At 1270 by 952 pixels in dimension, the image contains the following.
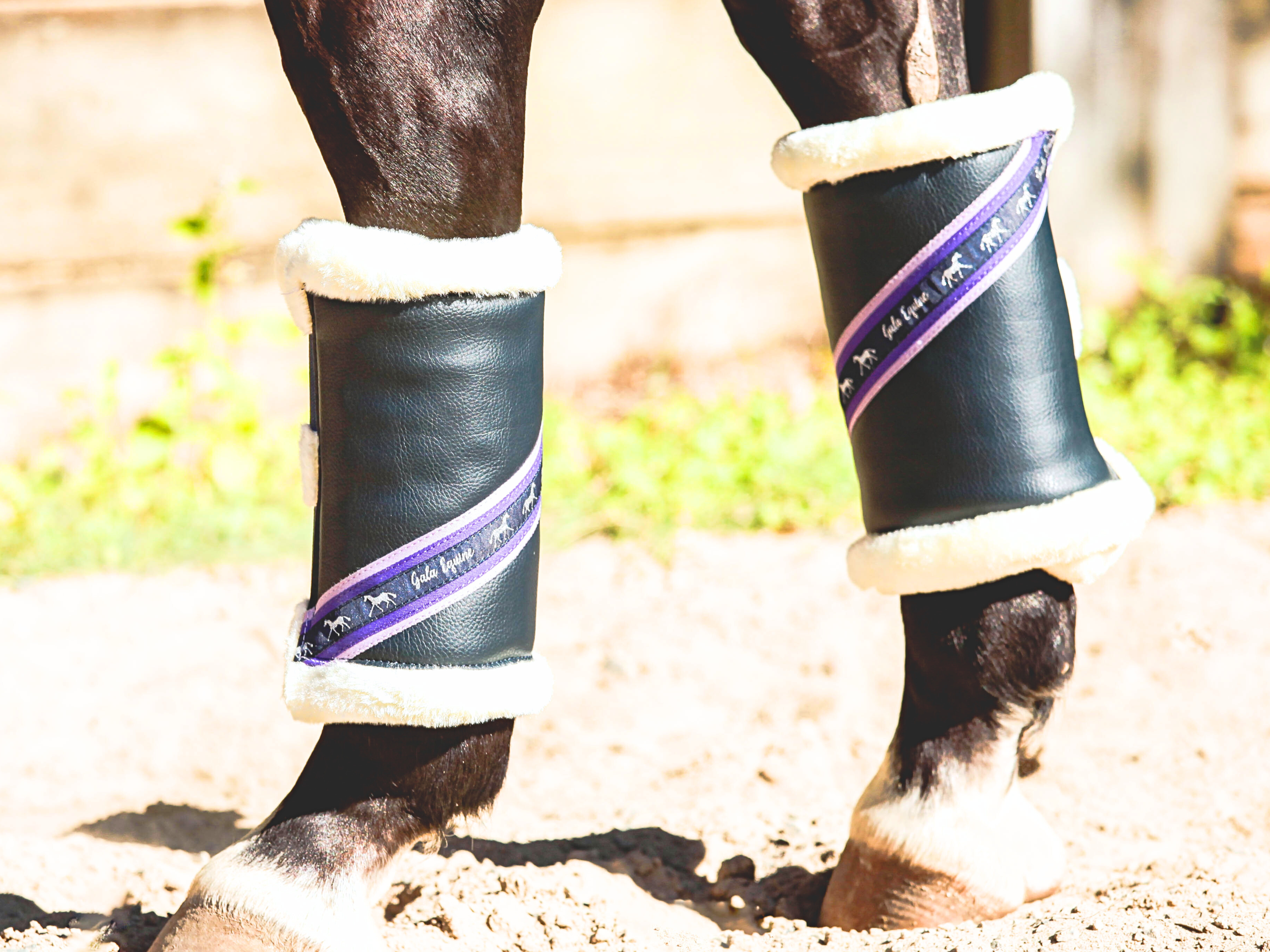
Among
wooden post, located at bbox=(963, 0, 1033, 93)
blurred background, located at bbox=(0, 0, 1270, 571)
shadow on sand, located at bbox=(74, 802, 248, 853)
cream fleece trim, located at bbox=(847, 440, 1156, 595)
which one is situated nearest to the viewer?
cream fleece trim, located at bbox=(847, 440, 1156, 595)

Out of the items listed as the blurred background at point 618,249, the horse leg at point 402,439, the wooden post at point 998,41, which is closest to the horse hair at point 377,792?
the horse leg at point 402,439

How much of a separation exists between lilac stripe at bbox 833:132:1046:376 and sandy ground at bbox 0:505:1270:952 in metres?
0.49

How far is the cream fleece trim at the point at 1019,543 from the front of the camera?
45.5 inches

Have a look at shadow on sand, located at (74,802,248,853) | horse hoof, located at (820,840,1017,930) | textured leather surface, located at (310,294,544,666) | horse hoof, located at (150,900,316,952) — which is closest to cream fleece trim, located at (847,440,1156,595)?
horse hoof, located at (820,840,1017,930)

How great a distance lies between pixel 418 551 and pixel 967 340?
1.78 ft

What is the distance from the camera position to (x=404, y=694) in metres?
1.05

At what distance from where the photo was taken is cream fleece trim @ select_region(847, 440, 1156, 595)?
116cm

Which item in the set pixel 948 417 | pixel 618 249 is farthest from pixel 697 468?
pixel 948 417

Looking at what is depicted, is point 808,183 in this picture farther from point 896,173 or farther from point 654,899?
point 654,899

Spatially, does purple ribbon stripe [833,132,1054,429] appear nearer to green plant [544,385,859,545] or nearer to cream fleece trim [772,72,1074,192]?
cream fleece trim [772,72,1074,192]

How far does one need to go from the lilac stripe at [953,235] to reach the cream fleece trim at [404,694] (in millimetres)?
487

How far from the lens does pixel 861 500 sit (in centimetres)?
127

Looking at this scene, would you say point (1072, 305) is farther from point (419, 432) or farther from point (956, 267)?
point (419, 432)

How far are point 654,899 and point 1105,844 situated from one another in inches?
24.7
